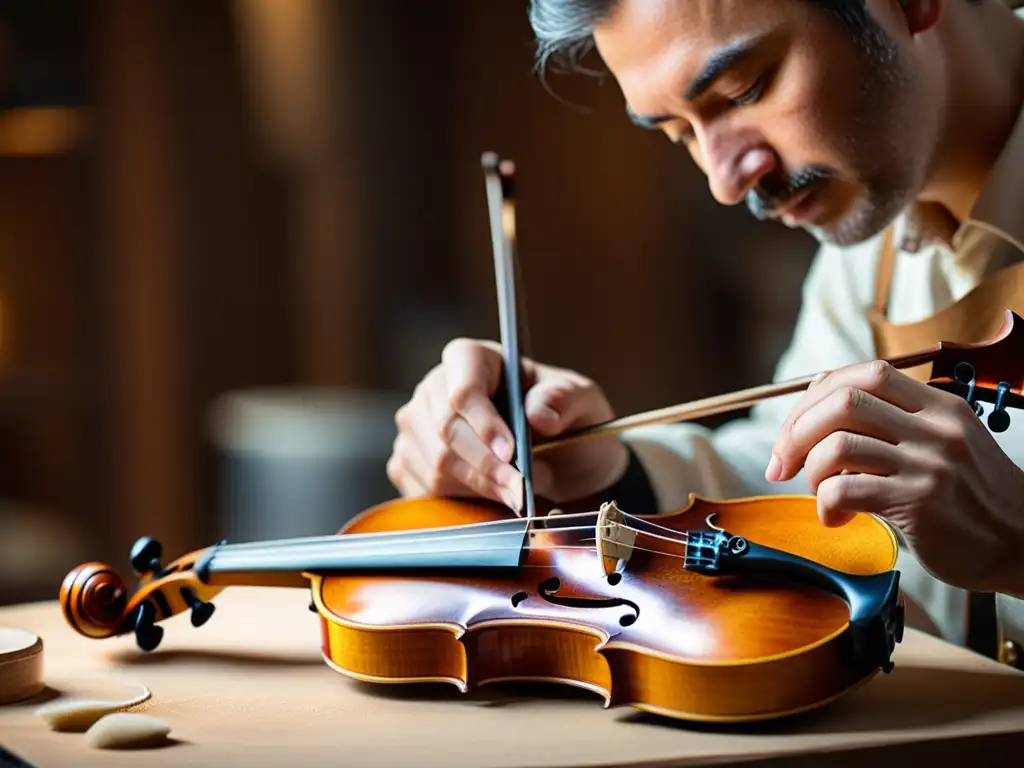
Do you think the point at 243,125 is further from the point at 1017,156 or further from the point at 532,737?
the point at 532,737

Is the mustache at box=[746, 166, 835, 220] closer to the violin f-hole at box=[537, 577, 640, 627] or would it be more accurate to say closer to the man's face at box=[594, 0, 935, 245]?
the man's face at box=[594, 0, 935, 245]

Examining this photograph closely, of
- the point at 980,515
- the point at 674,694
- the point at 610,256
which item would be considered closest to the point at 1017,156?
the point at 980,515

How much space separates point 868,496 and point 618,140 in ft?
7.81

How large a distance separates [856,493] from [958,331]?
0.41 meters

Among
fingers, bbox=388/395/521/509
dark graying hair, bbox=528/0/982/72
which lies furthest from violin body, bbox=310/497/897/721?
dark graying hair, bbox=528/0/982/72

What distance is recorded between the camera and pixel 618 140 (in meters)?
2.96

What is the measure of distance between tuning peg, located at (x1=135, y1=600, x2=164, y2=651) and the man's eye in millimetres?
636

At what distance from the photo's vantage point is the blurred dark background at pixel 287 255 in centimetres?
248

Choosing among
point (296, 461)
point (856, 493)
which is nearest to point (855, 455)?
point (856, 493)

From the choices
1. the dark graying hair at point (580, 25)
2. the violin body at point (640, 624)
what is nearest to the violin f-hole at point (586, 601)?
the violin body at point (640, 624)

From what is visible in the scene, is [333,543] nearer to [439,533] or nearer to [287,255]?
[439,533]

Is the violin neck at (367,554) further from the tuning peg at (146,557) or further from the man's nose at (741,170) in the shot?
the man's nose at (741,170)

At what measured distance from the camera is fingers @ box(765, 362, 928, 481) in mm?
672

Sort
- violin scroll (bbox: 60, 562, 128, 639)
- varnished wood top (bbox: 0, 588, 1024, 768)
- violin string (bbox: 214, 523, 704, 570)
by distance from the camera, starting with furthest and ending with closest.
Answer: violin scroll (bbox: 60, 562, 128, 639), violin string (bbox: 214, 523, 704, 570), varnished wood top (bbox: 0, 588, 1024, 768)
